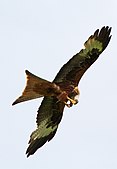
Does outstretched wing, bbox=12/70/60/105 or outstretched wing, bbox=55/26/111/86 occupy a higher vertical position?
outstretched wing, bbox=55/26/111/86

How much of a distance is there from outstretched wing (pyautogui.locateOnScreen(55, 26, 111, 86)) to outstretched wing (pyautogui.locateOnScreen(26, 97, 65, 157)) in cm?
69

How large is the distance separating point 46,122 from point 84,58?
173 cm

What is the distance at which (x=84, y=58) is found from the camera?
10.5 meters

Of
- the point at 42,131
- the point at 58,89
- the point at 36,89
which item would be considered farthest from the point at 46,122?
the point at 36,89

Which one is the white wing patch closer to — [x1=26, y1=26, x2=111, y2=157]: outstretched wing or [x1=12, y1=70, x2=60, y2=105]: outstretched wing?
[x1=26, y1=26, x2=111, y2=157]: outstretched wing

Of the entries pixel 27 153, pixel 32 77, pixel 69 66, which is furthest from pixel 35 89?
pixel 27 153

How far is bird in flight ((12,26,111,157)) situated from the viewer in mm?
9547

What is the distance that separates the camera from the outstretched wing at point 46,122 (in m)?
10.8

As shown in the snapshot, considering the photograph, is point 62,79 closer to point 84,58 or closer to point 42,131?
point 84,58

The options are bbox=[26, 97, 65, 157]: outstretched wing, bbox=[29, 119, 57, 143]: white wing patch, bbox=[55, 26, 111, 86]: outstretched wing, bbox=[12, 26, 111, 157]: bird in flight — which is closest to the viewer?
bbox=[12, 26, 111, 157]: bird in flight

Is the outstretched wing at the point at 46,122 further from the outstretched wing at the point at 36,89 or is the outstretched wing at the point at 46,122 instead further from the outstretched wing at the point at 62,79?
the outstretched wing at the point at 36,89

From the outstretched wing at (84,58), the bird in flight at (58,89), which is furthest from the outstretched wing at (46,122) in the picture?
the outstretched wing at (84,58)

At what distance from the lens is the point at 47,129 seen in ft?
36.7

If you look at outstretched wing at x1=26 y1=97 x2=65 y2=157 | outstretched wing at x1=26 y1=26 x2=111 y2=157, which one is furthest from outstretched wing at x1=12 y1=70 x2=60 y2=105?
outstretched wing at x1=26 y1=97 x2=65 y2=157
